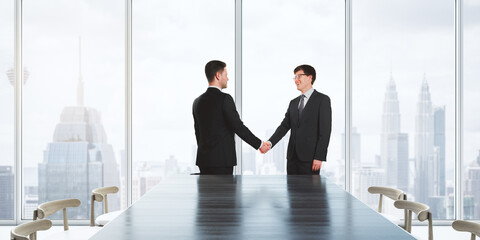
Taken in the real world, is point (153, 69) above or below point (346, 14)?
below

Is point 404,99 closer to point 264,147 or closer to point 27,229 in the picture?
point 264,147

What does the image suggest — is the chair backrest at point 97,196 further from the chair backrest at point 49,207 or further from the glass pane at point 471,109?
the glass pane at point 471,109

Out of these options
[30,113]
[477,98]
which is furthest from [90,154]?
[477,98]

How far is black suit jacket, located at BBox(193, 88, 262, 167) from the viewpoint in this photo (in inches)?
126

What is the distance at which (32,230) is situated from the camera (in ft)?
5.93

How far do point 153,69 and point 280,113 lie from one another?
142cm

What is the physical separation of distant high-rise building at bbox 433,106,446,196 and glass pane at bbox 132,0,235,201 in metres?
2.32

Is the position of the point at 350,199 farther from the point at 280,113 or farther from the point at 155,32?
the point at 155,32

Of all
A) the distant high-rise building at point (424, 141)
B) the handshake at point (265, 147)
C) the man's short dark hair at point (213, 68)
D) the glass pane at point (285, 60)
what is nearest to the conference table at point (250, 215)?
the man's short dark hair at point (213, 68)

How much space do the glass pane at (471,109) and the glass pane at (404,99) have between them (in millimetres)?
140

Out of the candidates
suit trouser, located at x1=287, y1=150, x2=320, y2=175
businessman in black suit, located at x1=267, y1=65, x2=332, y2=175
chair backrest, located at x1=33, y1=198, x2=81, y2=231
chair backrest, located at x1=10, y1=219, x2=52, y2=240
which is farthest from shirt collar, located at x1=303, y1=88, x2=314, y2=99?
chair backrest, located at x1=10, y1=219, x2=52, y2=240

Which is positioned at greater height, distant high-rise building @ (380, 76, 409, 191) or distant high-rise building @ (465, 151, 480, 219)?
distant high-rise building @ (380, 76, 409, 191)

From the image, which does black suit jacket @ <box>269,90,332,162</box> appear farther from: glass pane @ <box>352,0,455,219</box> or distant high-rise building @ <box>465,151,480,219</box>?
distant high-rise building @ <box>465,151,480,219</box>

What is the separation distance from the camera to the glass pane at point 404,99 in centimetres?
443
